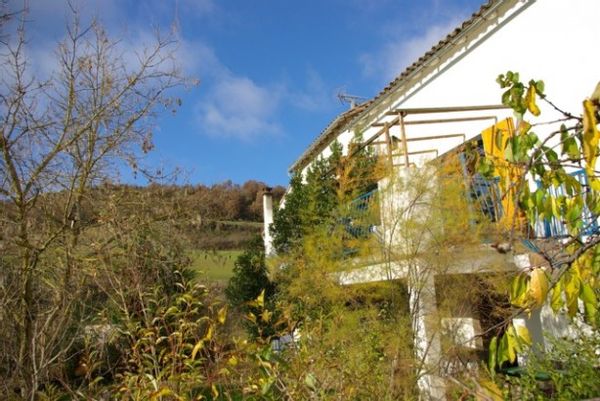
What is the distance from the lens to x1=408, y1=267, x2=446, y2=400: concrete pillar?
5.39 m

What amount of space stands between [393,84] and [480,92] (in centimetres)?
265

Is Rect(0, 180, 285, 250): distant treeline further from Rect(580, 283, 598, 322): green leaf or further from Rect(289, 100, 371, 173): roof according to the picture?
Rect(289, 100, 371, 173): roof

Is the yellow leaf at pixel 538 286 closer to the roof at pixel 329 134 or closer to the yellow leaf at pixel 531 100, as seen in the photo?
the yellow leaf at pixel 531 100

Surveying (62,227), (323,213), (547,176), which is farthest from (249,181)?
(547,176)

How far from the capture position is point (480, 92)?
8180 millimetres

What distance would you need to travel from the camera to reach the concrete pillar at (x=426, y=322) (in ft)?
17.7

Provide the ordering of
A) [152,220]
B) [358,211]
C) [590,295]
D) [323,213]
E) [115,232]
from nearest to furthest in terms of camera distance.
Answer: [590,295]
[115,232]
[152,220]
[358,211]
[323,213]

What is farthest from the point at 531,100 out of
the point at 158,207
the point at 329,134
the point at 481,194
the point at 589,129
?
the point at 329,134

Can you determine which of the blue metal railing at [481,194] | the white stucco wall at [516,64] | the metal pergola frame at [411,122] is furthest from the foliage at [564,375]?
the white stucco wall at [516,64]

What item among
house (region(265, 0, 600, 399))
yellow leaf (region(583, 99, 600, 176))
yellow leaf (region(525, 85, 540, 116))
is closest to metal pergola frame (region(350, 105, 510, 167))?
house (region(265, 0, 600, 399))

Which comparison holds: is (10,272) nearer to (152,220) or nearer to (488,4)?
(152,220)

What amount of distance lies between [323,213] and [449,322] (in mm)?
3724

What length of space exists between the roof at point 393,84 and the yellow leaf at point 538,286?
7384 mm

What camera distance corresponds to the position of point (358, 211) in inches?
289
